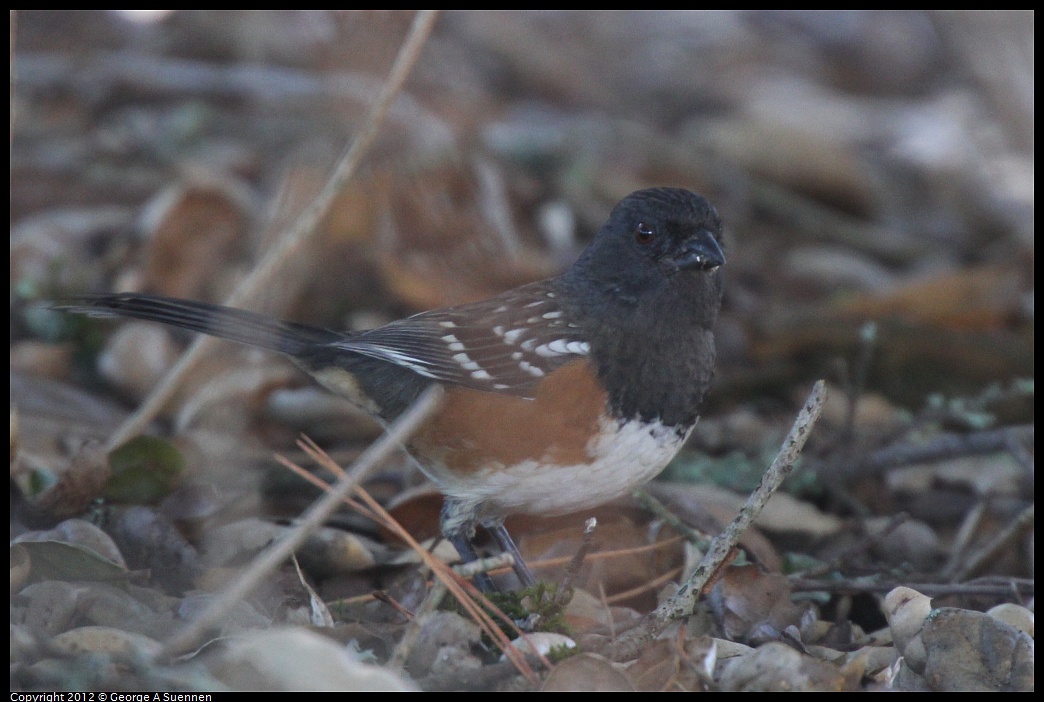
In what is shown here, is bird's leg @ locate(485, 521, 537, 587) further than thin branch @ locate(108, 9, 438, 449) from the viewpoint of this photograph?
No

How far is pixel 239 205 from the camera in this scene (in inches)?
165

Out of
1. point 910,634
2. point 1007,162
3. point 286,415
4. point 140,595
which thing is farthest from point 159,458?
point 1007,162

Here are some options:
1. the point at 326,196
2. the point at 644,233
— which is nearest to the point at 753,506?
the point at 644,233

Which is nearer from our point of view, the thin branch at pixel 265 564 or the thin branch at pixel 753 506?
the thin branch at pixel 265 564

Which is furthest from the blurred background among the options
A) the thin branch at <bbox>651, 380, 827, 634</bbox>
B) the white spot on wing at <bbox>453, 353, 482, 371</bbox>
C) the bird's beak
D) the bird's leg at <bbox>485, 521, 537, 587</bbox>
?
the thin branch at <bbox>651, 380, 827, 634</bbox>

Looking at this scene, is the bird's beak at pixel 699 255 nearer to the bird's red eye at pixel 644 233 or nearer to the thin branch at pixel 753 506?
the bird's red eye at pixel 644 233

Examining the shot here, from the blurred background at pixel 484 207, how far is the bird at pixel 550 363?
422mm

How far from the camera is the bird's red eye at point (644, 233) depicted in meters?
2.84

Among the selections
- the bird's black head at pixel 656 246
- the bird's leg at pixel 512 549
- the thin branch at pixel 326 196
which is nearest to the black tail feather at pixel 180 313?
the thin branch at pixel 326 196

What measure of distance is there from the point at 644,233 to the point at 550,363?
0.45 m

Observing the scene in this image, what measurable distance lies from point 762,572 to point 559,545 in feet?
1.93

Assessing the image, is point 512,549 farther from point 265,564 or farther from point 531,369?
point 265,564

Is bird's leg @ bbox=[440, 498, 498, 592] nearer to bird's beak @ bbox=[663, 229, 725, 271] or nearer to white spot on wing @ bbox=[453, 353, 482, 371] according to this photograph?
white spot on wing @ bbox=[453, 353, 482, 371]

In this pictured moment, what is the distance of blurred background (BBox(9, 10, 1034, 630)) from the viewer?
357 cm
